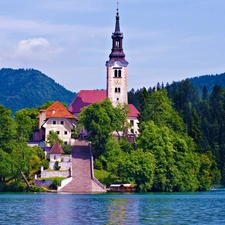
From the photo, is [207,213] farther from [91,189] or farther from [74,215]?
[91,189]

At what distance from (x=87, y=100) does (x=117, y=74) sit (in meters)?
9.22

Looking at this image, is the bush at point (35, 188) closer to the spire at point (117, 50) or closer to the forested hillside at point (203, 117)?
the forested hillside at point (203, 117)

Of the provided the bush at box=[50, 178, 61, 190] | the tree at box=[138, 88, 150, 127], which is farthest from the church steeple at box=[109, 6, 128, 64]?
the bush at box=[50, 178, 61, 190]

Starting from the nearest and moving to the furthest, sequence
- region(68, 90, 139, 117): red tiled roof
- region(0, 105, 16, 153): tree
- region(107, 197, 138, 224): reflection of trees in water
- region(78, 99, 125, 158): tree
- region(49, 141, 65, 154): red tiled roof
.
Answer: region(107, 197, 138, 224): reflection of trees in water, region(49, 141, 65, 154): red tiled roof, region(0, 105, 16, 153): tree, region(78, 99, 125, 158): tree, region(68, 90, 139, 117): red tiled roof

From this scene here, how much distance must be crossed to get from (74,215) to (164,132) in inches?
1922

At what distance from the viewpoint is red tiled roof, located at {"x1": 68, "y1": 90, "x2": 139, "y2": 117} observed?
12175cm

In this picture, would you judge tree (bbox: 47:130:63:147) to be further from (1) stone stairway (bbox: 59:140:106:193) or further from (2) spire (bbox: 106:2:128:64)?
(2) spire (bbox: 106:2:128:64)

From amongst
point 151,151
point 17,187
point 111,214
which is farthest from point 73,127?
point 111,214

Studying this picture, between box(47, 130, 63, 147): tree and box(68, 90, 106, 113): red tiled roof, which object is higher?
box(68, 90, 106, 113): red tiled roof

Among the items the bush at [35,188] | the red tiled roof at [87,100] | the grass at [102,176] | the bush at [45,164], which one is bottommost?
the bush at [35,188]

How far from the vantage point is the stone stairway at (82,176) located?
92.1 m

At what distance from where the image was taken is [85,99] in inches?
4857

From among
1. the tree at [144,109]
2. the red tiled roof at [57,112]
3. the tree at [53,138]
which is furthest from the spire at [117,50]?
the tree at [53,138]

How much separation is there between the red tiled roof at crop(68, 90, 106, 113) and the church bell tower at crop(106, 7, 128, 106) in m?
5.70
